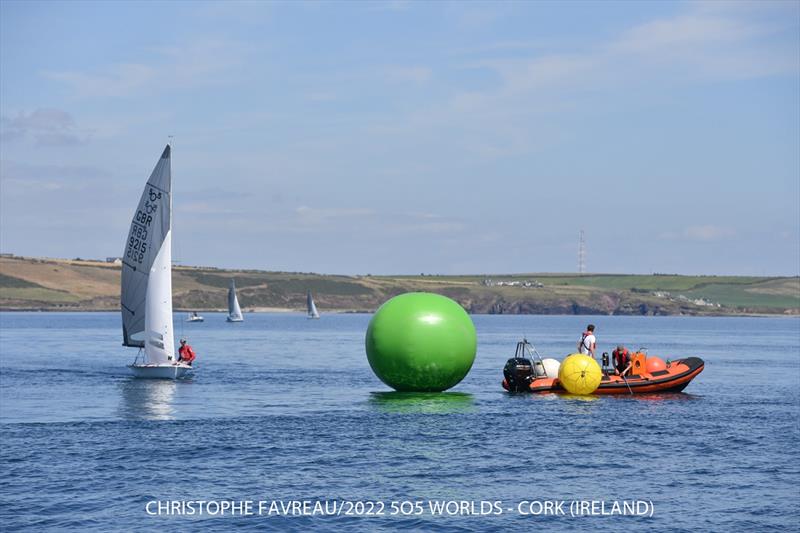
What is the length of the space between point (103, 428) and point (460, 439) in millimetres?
11450

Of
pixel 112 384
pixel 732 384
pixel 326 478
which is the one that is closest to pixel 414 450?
pixel 326 478

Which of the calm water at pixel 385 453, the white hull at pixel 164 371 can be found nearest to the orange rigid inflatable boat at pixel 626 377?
the calm water at pixel 385 453

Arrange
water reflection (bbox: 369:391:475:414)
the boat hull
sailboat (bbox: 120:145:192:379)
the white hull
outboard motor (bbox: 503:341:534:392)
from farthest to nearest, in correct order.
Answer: sailboat (bbox: 120:145:192:379), the white hull, outboard motor (bbox: 503:341:534:392), the boat hull, water reflection (bbox: 369:391:475:414)

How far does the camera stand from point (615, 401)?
43656mm

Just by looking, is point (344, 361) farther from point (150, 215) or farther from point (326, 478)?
point (326, 478)

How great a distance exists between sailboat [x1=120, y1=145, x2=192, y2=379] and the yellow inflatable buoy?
2001 cm

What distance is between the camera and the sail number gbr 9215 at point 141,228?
56.2m

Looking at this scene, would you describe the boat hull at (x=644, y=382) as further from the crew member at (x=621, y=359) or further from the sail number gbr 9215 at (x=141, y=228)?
the sail number gbr 9215 at (x=141, y=228)

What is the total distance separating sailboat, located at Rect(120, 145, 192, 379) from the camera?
180ft

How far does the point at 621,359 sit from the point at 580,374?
3.47m

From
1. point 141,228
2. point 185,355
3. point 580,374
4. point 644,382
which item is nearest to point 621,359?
point 644,382

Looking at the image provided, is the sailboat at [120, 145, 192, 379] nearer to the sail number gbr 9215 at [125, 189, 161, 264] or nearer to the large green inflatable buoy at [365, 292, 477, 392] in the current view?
the sail number gbr 9215 at [125, 189, 161, 264]

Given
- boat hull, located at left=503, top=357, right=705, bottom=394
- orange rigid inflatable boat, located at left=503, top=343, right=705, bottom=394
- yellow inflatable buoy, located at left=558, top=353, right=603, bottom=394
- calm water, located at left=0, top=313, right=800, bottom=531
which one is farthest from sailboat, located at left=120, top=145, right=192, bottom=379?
yellow inflatable buoy, located at left=558, top=353, right=603, bottom=394

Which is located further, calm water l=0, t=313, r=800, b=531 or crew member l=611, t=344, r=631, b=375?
crew member l=611, t=344, r=631, b=375
